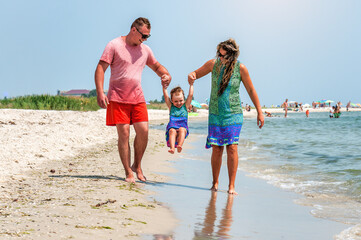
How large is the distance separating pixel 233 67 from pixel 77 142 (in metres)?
6.22

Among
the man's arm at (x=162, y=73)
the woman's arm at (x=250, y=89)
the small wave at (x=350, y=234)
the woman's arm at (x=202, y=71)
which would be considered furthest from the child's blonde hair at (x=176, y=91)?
the small wave at (x=350, y=234)

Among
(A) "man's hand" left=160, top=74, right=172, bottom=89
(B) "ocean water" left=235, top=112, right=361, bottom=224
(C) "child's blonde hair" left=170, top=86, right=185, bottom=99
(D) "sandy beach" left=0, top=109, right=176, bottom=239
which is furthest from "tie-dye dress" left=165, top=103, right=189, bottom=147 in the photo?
(B) "ocean water" left=235, top=112, right=361, bottom=224

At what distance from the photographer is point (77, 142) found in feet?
34.2

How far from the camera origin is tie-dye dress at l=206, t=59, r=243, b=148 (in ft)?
17.3

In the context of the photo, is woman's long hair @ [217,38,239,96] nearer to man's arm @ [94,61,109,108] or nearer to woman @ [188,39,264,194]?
woman @ [188,39,264,194]

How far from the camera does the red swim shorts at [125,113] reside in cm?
539

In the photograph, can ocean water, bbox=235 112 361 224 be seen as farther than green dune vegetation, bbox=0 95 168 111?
No

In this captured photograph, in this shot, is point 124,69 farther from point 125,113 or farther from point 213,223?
point 213,223

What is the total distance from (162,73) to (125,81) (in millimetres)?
703

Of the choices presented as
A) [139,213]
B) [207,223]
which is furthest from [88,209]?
[207,223]

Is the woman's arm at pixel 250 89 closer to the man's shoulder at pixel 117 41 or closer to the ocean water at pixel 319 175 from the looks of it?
the ocean water at pixel 319 175

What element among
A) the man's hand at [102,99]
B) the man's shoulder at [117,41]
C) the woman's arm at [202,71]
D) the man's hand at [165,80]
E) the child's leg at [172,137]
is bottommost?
the child's leg at [172,137]

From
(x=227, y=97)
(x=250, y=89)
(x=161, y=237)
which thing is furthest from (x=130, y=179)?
(x=161, y=237)

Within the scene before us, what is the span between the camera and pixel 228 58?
5.23 m
